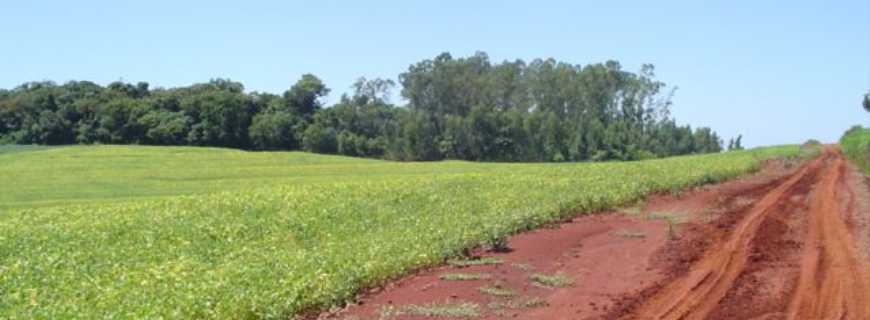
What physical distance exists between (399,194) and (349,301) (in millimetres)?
15686

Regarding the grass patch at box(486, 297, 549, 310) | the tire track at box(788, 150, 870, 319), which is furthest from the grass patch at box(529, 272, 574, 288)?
the tire track at box(788, 150, 870, 319)

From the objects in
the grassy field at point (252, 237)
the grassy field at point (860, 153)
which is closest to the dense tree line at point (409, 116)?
the grassy field at point (860, 153)

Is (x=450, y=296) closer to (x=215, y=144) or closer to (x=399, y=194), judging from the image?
(x=399, y=194)

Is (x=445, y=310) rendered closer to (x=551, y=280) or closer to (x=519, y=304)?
(x=519, y=304)

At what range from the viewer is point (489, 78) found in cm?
12494

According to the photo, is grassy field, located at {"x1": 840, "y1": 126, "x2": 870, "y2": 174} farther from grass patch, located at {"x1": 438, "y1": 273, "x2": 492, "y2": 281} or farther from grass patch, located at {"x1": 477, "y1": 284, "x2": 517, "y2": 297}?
grass patch, located at {"x1": 477, "y1": 284, "x2": 517, "y2": 297}

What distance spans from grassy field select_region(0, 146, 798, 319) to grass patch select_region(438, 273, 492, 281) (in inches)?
33.5


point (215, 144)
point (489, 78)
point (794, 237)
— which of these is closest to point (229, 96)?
point (215, 144)

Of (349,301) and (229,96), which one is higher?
(229,96)

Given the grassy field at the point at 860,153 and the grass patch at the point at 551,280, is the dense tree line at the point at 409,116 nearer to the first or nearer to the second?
the grassy field at the point at 860,153

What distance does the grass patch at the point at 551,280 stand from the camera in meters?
14.6

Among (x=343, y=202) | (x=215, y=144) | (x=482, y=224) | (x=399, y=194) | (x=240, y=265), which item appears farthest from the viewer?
(x=215, y=144)

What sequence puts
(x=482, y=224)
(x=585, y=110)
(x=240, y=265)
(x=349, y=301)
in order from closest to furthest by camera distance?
1. (x=349, y=301)
2. (x=240, y=265)
3. (x=482, y=224)
4. (x=585, y=110)

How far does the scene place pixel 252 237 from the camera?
70.5 feet
